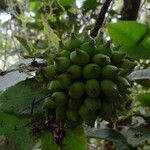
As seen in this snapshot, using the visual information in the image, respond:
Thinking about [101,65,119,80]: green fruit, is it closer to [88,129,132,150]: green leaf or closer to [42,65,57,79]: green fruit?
[42,65,57,79]: green fruit

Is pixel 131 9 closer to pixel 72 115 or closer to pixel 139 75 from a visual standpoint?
pixel 139 75

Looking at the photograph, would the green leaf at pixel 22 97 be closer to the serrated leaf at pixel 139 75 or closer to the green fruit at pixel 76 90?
the green fruit at pixel 76 90

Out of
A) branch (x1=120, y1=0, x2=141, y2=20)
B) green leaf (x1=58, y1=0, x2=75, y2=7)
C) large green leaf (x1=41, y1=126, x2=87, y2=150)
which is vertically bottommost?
large green leaf (x1=41, y1=126, x2=87, y2=150)

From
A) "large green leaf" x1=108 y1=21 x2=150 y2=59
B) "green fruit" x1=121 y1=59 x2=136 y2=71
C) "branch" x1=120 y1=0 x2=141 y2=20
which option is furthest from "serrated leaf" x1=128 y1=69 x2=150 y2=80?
"branch" x1=120 y1=0 x2=141 y2=20

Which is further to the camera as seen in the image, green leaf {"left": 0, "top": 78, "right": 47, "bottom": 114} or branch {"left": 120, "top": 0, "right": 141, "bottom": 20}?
branch {"left": 120, "top": 0, "right": 141, "bottom": 20}

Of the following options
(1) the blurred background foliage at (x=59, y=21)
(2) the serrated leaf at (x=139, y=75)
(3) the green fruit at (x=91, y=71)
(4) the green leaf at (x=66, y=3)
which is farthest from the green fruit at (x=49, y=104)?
(4) the green leaf at (x=66, y=3)

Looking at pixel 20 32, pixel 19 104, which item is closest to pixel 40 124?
pixel 19 104

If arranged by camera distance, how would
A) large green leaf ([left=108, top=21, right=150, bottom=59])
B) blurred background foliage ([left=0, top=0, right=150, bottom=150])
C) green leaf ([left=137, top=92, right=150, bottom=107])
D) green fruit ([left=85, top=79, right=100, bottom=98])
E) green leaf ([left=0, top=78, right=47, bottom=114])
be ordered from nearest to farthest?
green fruit ([left=85, top=79, right=100, bottom=98]) → green leaf ([left=0, top=78, right=47, bottom=114]) → large green leaf ([left=108, top=21, right=150, bottom=59]) → green leaf ([left=137, top=92, right=150, bottom=107]) → blurred background foliage ([left=0, top=0, right=150, bottom=150])
